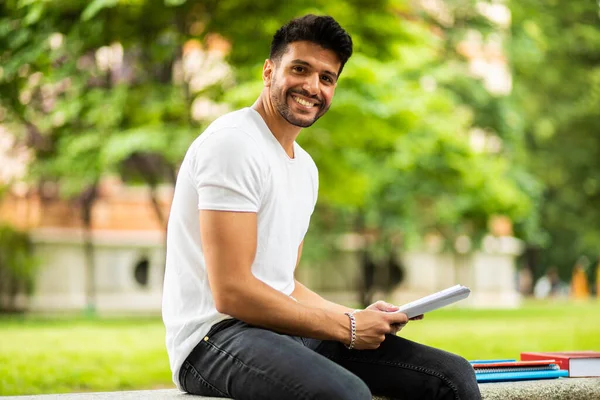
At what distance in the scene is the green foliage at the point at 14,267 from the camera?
72.8 ft

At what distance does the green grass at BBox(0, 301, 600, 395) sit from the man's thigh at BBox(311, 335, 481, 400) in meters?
5.44

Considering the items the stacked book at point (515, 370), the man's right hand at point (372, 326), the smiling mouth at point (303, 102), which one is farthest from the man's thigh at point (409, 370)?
the smiling mouth at point (303, 102)

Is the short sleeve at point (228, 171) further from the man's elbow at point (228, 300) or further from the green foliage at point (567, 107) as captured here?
the green foliage at point (567, 107)

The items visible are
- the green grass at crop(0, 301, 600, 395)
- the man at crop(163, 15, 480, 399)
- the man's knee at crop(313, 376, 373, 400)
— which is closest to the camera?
the man's knee at crop(313, 376, 373, 400)

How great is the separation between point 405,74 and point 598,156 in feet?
38.9

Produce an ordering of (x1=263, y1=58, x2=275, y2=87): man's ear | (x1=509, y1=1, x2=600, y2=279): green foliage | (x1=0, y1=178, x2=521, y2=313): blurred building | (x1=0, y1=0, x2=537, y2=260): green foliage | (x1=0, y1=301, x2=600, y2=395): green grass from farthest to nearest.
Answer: (x1=509, y1=1, x2=600, y2=279): green foliage, (x1=0, y1=178, x2=521, y2=313): blurred building, (x1=0, y1=0, x2=537, y2=260): green foliage, (x1=0, y1=301, x2=600, y2=395): green grass, (x1=263, y1=58, x2=275, y2=87): man's ear

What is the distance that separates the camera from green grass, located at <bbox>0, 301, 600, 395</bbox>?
9234mm

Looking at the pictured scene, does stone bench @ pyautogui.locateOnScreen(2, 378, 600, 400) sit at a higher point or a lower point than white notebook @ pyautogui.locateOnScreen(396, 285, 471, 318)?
lower

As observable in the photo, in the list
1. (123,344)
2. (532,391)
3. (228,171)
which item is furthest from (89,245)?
(228,171)

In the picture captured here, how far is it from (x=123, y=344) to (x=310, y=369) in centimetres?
1025

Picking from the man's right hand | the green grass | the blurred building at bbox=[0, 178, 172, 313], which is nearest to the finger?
the man's right hand

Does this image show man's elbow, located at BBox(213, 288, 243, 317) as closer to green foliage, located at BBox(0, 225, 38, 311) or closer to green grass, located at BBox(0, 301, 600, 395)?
green grass, located at BBox(0, 301, 600, 395)

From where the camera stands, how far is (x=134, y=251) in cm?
2597

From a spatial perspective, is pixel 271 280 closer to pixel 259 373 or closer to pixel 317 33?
pixel 259 373
